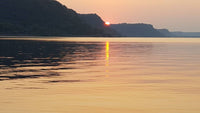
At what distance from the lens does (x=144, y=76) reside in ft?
125

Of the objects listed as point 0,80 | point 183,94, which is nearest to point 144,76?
point 183,94

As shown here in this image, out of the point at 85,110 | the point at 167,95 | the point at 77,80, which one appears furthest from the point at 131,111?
the point at 77,80

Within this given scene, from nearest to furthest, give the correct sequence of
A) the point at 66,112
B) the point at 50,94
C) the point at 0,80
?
the point at 66,112 < the point at 50,94 < the point at 0,80

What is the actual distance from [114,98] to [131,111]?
3963 millimetres

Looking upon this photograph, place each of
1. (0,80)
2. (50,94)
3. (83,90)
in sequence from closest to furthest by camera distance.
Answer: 1. (50,94)
2. (83,90)
3. (0,80)

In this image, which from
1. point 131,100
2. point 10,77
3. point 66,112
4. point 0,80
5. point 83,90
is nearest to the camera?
point 66,112

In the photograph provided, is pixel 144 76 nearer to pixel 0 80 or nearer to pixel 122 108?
pixel 0 80

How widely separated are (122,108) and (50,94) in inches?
244

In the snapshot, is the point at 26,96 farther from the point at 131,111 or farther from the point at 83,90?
the point at 131,111

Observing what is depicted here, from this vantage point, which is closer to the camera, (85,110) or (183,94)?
(85,110)

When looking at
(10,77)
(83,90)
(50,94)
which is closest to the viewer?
(50,94)

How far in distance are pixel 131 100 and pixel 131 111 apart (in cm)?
327

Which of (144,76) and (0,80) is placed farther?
(144,76)

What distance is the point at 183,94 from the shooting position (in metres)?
27.2
